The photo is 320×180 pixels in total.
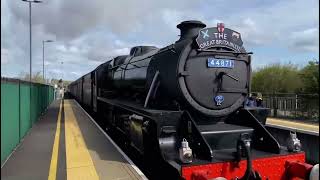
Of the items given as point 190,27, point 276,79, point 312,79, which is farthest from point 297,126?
point 276,79

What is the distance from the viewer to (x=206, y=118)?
743 centimetres

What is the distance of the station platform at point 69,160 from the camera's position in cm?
711

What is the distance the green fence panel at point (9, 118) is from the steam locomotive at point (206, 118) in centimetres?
272

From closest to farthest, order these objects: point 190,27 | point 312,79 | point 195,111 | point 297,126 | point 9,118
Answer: point 195,111
point 190,27
point 9,118
point 297,126
point 312,79

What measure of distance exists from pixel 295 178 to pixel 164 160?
2201 millimetres

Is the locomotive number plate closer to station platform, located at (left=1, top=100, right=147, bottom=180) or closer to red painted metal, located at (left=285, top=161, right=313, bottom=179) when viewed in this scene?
red painted metal, located at (left=285, top=161, right=313, bottom=179)

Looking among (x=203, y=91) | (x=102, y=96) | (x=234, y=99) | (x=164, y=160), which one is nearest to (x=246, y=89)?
(x=234, y=99)

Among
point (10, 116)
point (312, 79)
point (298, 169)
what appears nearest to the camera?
point (298, 169)

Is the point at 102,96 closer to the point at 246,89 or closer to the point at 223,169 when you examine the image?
the point at 246,89

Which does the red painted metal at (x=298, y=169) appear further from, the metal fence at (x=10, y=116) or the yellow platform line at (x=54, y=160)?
the metal fence at (x=10, y=116)

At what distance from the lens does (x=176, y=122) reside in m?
6.92

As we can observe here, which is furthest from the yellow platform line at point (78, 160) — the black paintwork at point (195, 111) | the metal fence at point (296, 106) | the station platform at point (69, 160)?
the metal fence at point (296, 106)

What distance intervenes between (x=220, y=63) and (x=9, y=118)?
494cm

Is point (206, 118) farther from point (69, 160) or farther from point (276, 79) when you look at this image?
point (276, 79)
